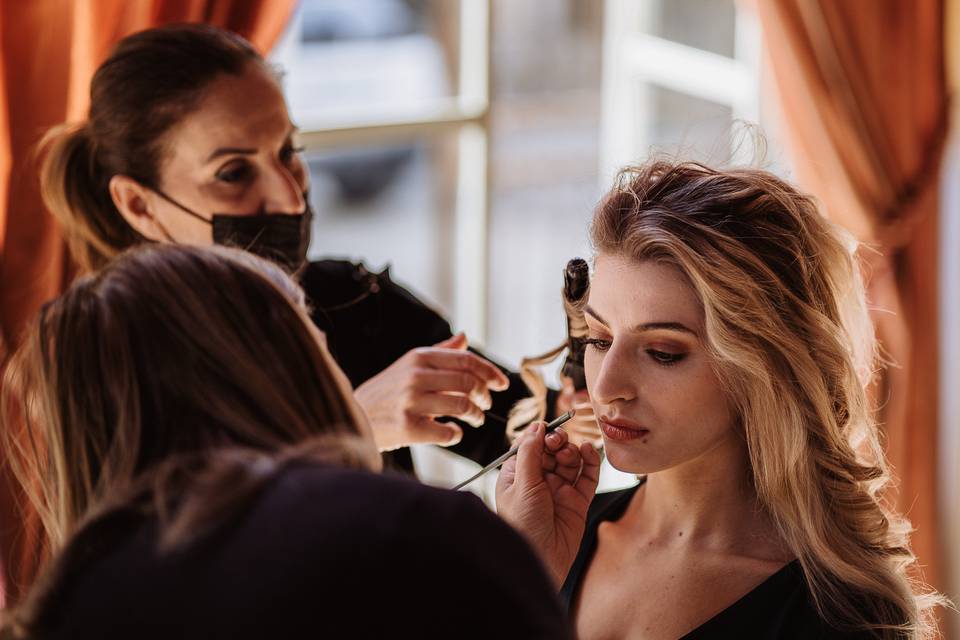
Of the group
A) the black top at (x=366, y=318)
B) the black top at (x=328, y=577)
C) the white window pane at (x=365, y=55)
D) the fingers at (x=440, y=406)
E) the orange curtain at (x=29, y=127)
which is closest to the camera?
the black top at (x=328, y=577)

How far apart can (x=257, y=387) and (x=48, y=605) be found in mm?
234

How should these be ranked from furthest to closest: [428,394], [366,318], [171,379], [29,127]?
[29,127] → [366,318] → [428,394] → [171,379]

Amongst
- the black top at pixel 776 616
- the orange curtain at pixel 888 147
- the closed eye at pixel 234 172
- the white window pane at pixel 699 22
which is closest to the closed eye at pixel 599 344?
the black top at pixel 776 616

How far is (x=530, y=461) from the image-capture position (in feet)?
4.67

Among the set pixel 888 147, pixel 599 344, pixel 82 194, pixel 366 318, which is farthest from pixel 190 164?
pixel 888 147

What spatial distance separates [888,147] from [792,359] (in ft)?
5.97

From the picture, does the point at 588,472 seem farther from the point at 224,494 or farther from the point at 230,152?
the point at 230,152

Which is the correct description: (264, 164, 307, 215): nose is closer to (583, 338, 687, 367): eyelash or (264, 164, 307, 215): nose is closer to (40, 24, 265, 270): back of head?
(40, 24, 265, 270): back of head

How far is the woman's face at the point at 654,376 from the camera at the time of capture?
140 centimetres

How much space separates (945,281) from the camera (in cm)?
303

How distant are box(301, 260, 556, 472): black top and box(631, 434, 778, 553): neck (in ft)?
1.78

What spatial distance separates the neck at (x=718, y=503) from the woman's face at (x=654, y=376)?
0.21ft

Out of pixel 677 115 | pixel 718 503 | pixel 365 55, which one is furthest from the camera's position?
pixel 365 55

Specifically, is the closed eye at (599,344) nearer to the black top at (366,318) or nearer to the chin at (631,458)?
the chin at (631,458)
